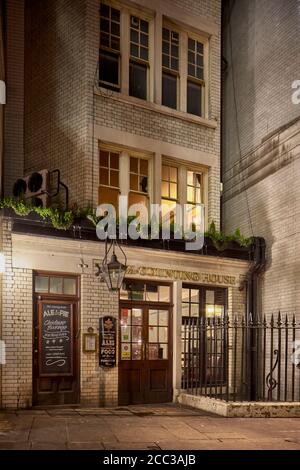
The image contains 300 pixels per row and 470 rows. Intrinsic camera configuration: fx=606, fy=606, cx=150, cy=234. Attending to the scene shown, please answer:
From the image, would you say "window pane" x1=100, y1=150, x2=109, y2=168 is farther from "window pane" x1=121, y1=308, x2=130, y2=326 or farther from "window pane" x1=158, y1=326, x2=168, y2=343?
"window pane" x1=158, y1=326, x2=168, y2=343

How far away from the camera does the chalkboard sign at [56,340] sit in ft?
39.7

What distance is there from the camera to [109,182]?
45.3ft

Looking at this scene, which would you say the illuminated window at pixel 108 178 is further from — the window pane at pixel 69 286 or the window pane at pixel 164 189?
the window pane at pixel 69 286

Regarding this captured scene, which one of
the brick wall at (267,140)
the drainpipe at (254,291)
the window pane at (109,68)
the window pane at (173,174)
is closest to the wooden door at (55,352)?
the window pane at (173,174)

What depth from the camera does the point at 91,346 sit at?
1252 centimetres

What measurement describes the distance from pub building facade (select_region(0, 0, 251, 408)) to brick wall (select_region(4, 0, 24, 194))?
35 millimetres

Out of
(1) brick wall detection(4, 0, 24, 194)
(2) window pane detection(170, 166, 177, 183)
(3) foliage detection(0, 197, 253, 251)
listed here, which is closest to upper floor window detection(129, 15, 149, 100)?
(2) window pane detection(170, 166, 177, 183)

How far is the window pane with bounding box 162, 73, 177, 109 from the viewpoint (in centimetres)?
1490

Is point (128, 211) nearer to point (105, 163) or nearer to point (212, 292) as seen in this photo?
point (105, 163)

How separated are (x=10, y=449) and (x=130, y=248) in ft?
19.3

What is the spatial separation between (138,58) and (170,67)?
39.1 inches

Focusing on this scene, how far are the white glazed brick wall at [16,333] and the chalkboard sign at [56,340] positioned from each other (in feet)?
1.16

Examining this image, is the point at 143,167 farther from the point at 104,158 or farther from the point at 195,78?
the point at 195,78

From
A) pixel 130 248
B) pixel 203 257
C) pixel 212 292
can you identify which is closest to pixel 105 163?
pixel 130 248
